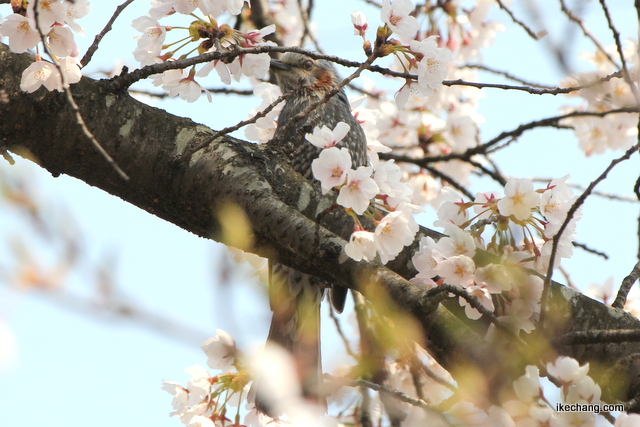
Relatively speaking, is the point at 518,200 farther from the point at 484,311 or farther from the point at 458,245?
the point at 484,311

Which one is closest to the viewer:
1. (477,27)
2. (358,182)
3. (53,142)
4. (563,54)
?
(563,54)

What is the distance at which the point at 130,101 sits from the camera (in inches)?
82.0

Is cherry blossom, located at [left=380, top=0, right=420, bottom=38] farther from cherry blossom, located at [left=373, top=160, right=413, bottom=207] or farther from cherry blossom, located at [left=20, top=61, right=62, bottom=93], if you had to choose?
cherry blossom, located at [left=20, top=61, right=62, bottom=93]

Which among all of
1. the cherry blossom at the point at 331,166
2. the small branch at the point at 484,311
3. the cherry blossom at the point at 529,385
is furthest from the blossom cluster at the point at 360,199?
the cherry blossom at the point at 529,385

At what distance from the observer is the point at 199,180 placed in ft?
6.64

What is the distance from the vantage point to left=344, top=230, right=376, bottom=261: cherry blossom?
167 cm

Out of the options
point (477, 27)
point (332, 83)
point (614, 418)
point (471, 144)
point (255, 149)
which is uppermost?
point (477, 27)

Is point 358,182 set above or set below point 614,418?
above

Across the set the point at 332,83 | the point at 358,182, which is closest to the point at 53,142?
the point at 358,182

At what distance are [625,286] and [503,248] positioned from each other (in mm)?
441

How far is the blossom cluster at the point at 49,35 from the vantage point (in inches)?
67.4

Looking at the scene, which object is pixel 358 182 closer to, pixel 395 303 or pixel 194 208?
pixel 395 303

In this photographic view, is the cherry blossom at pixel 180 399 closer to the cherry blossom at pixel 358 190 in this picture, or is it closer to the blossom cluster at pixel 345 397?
the blossom cluster at pixel 345 397

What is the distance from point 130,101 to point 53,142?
27 cm
